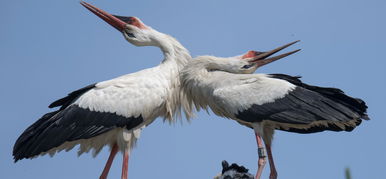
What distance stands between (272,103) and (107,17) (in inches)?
144

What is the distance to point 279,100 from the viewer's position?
23.2 ft

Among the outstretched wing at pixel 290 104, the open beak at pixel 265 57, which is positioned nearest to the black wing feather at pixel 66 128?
the outstretched wing at pixel 290 104

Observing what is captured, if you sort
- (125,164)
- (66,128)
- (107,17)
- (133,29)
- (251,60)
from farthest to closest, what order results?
(107,17)
(133,29)
(251,60)
(125,164)
(66,128)

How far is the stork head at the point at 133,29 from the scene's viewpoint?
891cm

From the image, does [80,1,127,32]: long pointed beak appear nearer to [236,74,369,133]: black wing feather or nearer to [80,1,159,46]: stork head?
[80,1,159,46]: stork head

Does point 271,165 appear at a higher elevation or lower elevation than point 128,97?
lower

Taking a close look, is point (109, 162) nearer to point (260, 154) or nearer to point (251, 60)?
point (260, 154)

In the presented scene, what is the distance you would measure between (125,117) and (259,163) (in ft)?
6.62

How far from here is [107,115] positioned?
7.64 meters

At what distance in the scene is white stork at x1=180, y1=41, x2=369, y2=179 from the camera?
6828mm

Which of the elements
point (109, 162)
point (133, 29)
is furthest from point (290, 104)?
point (133, 29)

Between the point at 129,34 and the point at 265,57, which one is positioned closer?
the point at 265,57

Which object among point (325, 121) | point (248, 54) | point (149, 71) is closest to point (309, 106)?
point (325, 121)

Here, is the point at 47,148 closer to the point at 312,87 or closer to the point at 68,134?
the point at 68,134
